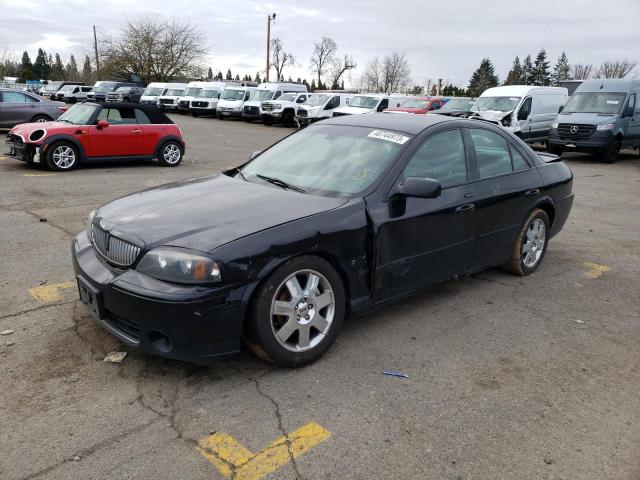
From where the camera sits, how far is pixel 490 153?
4637 millimetres

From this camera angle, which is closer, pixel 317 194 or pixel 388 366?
pixel 388 366

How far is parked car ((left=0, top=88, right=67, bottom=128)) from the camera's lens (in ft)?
53.0

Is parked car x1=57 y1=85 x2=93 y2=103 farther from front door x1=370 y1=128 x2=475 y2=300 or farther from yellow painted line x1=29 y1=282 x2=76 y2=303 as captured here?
A: front door x1=370 y1=128 x2=475 y2=300

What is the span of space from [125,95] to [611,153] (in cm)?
2934

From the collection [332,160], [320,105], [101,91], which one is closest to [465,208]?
[332,160]

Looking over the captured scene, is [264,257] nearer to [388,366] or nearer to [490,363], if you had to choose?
[388,366]

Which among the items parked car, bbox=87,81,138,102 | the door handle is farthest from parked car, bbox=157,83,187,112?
the door handle

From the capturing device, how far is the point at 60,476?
7.80 ft

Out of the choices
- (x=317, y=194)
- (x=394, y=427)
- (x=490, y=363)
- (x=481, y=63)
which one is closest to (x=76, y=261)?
(x=317, y=194)

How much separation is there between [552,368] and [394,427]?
1333mm

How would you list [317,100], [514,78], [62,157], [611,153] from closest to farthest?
[62,157] < [611,153] < [317,100] < [514,78]

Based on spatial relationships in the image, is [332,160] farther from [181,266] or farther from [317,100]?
[317,100]

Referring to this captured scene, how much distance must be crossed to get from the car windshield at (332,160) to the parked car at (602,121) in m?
13.4

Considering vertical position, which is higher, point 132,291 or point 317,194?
point 317,194
